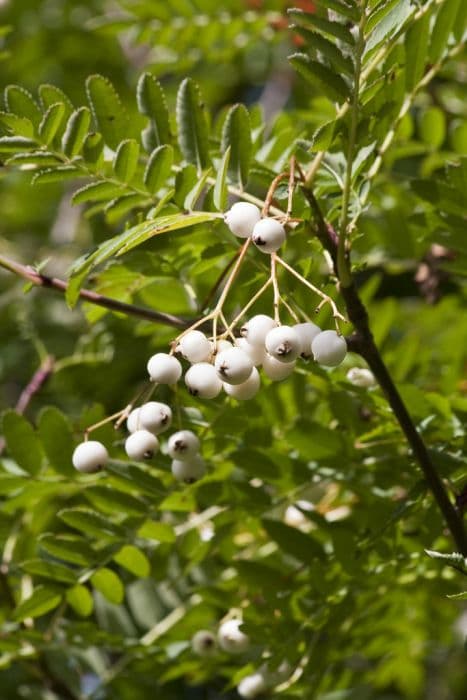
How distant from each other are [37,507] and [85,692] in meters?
0.40

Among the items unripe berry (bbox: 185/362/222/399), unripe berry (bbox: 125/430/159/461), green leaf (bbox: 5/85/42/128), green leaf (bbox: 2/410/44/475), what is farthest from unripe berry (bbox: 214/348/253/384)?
green leaf (bbox: 2/410/44/475)

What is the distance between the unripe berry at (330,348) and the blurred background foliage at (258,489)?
0.14 metres

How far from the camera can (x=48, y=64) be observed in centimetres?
287

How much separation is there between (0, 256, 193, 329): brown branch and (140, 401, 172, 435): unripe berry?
102mm

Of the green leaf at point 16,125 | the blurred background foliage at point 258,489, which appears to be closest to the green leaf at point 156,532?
the blurred background foliage at point 258,489

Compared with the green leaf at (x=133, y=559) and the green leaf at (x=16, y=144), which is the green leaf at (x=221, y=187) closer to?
the green leaf at (x=16, y=144)

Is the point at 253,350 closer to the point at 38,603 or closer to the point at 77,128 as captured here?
the point at 77,128

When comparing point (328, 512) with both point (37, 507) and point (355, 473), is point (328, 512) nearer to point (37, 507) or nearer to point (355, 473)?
point (355, 473)

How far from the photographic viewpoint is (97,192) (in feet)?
3.76

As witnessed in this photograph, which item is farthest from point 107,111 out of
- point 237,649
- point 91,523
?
point 237,649

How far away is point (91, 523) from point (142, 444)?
300 millimetres

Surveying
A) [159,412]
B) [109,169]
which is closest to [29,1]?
[109,169]

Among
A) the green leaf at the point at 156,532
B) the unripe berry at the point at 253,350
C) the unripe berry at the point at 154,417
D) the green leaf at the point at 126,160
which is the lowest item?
the green leaf at the point at 156,532

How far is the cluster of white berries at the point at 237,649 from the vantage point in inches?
53.1
